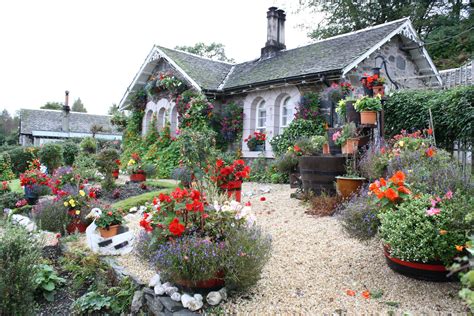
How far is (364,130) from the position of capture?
6.63 meters

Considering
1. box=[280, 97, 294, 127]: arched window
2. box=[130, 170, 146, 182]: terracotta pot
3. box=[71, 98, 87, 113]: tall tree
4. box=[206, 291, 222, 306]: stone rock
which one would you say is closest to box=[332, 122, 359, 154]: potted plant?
box=[206, 291, 222, 306]: stone rock

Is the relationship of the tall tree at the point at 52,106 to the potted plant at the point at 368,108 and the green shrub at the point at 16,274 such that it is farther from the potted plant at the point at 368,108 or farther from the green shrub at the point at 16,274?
the green shrub at the point at 16,274

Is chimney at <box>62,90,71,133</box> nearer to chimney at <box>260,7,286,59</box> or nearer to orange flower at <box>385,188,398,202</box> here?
chimney at <box>260,7,286,59</box>

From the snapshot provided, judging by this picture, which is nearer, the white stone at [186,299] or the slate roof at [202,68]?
the white stone at [186,299]

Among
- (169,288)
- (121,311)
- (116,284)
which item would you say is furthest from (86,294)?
(169,288)

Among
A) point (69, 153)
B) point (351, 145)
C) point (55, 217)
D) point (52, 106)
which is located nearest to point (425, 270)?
point (351, 145)

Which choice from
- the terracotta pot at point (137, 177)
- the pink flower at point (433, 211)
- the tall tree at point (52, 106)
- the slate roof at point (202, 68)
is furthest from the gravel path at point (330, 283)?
the tall tree at point (52, 106)

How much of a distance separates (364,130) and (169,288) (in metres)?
4.94

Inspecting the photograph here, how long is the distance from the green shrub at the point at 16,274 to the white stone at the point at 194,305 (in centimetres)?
169

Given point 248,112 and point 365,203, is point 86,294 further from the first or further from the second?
point 248,112

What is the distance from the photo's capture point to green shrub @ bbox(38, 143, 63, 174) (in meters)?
14.5

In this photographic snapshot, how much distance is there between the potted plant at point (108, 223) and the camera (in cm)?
471

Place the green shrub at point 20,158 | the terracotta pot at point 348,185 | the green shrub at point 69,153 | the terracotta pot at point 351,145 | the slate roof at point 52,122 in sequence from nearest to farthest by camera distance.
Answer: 1. the terracotta pot at point 348,185
2. the terracotta pot at point 351,145
3. the green shrub at point 69,153
4. the green shrub at point 20,158
5. the slate roof at point 52,122

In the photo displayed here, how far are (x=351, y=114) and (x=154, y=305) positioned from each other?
526cm
